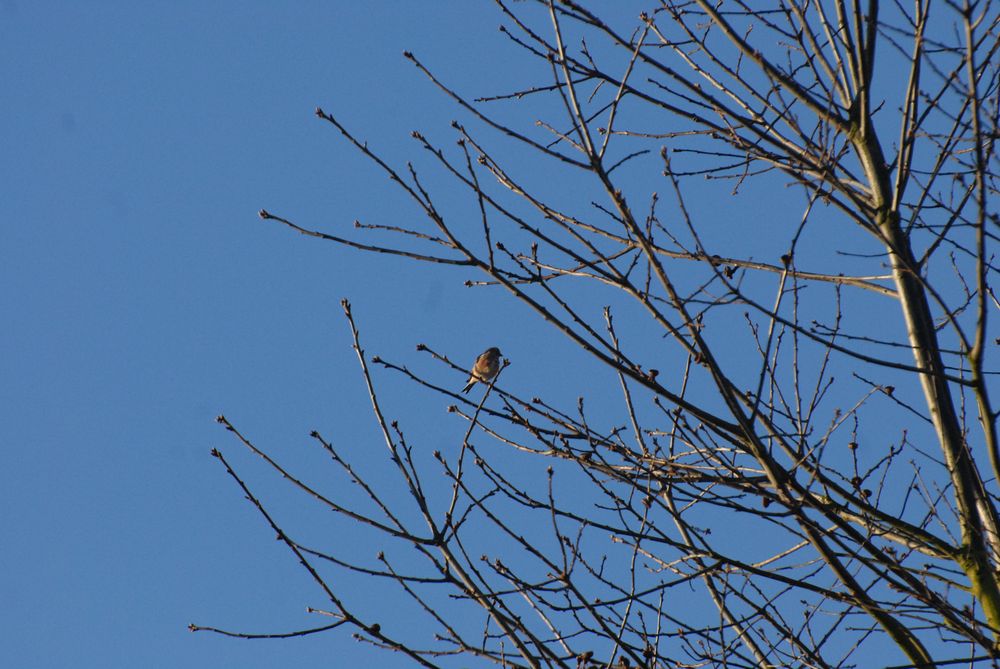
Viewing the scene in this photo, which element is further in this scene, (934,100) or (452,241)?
(934,100)

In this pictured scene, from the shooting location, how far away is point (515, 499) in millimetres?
3721

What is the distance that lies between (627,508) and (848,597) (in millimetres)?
769

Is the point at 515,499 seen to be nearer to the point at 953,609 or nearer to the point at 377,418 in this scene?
the point at 377,418

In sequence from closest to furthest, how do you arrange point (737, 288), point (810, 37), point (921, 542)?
point (737, 288), point (921, 542), point (810, 37)

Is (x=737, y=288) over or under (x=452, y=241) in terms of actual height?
under

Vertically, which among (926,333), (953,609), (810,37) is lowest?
(953,609)

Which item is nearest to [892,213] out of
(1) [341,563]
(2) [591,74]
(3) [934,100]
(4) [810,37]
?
(3) [934,100]

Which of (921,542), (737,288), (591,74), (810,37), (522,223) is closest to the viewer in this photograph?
(737,288)

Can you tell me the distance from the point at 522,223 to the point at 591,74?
48.5 inches

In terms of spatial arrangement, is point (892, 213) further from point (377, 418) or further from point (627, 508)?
point (377, 418)

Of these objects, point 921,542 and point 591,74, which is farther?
point 591,74

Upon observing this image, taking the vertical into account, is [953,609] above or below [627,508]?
below

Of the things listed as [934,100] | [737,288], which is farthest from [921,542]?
[934,100]

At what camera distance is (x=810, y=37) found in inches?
155
